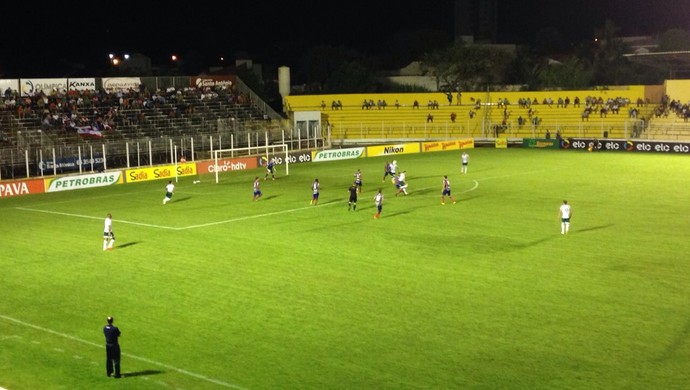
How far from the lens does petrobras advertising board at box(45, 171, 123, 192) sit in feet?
143

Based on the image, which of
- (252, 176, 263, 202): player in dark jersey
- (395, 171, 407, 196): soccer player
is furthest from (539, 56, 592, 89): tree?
(252, 176, 263, 202): player in dark jersey

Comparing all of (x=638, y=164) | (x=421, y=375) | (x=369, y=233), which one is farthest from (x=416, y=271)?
(x=638, y=164)

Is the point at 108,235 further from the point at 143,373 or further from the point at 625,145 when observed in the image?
the point at 625,145

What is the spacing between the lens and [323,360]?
1530cm

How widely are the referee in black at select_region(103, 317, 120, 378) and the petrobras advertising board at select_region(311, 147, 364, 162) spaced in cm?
4665

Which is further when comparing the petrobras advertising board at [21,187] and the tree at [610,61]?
the tree at [610,61]

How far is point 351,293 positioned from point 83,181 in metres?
29.1

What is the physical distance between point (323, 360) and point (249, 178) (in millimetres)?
34683

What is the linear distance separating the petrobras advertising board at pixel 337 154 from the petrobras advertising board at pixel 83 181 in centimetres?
1813

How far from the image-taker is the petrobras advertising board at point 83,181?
4353 centimetres

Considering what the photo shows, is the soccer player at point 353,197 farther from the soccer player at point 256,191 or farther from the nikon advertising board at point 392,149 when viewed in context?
the nikon advertising board at point 392,149

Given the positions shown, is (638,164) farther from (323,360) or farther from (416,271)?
(323,360)

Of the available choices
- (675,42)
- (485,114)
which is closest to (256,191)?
(485,114)

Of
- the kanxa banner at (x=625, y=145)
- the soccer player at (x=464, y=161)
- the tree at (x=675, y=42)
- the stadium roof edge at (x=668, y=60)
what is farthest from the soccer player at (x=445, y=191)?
the tree at (x=675, y=42)
